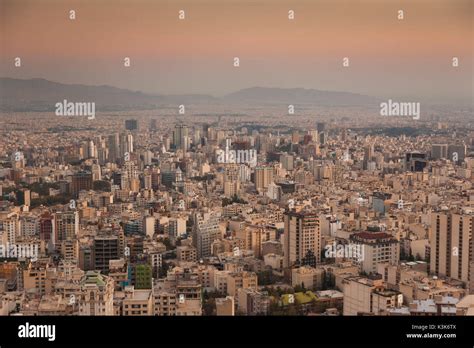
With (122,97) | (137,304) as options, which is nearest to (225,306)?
(137,304)

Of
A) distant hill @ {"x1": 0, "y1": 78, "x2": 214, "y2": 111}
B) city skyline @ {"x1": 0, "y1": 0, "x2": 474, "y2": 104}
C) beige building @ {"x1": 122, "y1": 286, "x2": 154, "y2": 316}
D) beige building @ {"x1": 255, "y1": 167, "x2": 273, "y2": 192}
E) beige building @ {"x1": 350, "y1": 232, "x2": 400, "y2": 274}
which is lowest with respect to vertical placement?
beige building @ {"x1": 122, "y1": 286, "x2": 154, "y2": 316}

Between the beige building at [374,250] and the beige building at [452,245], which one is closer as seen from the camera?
the beige building at [452,245]

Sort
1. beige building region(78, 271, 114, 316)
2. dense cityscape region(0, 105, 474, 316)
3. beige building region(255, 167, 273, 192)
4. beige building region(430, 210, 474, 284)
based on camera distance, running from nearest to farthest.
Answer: beige building region(78, 271, 114, 316), dense cityscape region(0, 105, 474, 316), beige building region(430, 210, 474, 284), beige building region(255, 167, 273, 192)

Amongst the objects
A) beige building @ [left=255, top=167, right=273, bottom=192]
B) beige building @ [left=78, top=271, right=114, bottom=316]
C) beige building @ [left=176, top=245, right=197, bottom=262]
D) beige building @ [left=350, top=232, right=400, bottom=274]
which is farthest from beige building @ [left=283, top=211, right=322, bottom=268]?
beige building @ [left=78, top=271, right=114, bottom=316]

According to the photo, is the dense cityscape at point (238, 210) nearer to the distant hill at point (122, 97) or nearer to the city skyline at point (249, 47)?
the distant hill at point (122, 97)

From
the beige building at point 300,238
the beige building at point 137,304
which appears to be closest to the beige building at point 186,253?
the beige building at point 300,238

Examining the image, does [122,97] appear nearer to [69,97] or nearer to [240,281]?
[69,97]

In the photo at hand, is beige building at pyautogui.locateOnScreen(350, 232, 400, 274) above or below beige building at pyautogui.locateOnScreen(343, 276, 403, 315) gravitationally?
above

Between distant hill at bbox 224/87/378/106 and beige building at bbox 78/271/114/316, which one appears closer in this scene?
beige building at bbox 78/271/114/316

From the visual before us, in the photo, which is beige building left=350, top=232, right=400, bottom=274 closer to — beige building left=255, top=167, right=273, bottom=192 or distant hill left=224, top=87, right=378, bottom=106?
beige building left=255, top=167, right=273, bottom=192

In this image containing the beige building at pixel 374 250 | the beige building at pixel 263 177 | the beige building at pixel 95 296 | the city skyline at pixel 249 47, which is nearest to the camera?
the beige building at pixel 95 296
